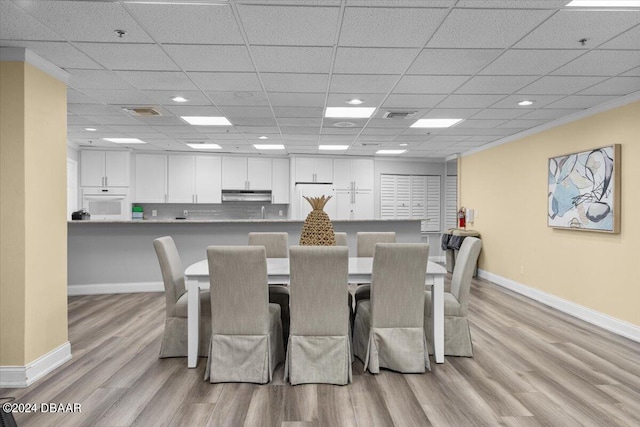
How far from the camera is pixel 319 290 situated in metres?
2.88

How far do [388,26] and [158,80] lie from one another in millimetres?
2141

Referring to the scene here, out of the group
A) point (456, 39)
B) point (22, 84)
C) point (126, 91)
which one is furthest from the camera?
point (126, 91)

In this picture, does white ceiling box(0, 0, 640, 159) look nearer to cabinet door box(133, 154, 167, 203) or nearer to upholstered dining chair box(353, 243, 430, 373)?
upholstered dining chair box(353, 243, 430, 373)

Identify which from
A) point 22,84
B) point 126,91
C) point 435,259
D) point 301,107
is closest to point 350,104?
point 301,107

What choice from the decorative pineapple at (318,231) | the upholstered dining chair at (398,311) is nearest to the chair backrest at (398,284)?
the upholstered dining chair at (398,311)

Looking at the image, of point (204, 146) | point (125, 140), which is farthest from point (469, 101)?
point (125, 140)

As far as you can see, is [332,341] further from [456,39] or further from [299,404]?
[456,39]

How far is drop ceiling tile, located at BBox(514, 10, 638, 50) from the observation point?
7.88 feet

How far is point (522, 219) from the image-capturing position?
20.0ft

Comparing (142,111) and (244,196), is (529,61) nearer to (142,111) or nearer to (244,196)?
(142,111)

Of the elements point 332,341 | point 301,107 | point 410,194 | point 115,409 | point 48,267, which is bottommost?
point 115,409

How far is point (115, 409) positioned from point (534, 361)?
10.3 feet

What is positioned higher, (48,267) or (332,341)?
(48,267)

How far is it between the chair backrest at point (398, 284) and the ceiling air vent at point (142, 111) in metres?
3.27
